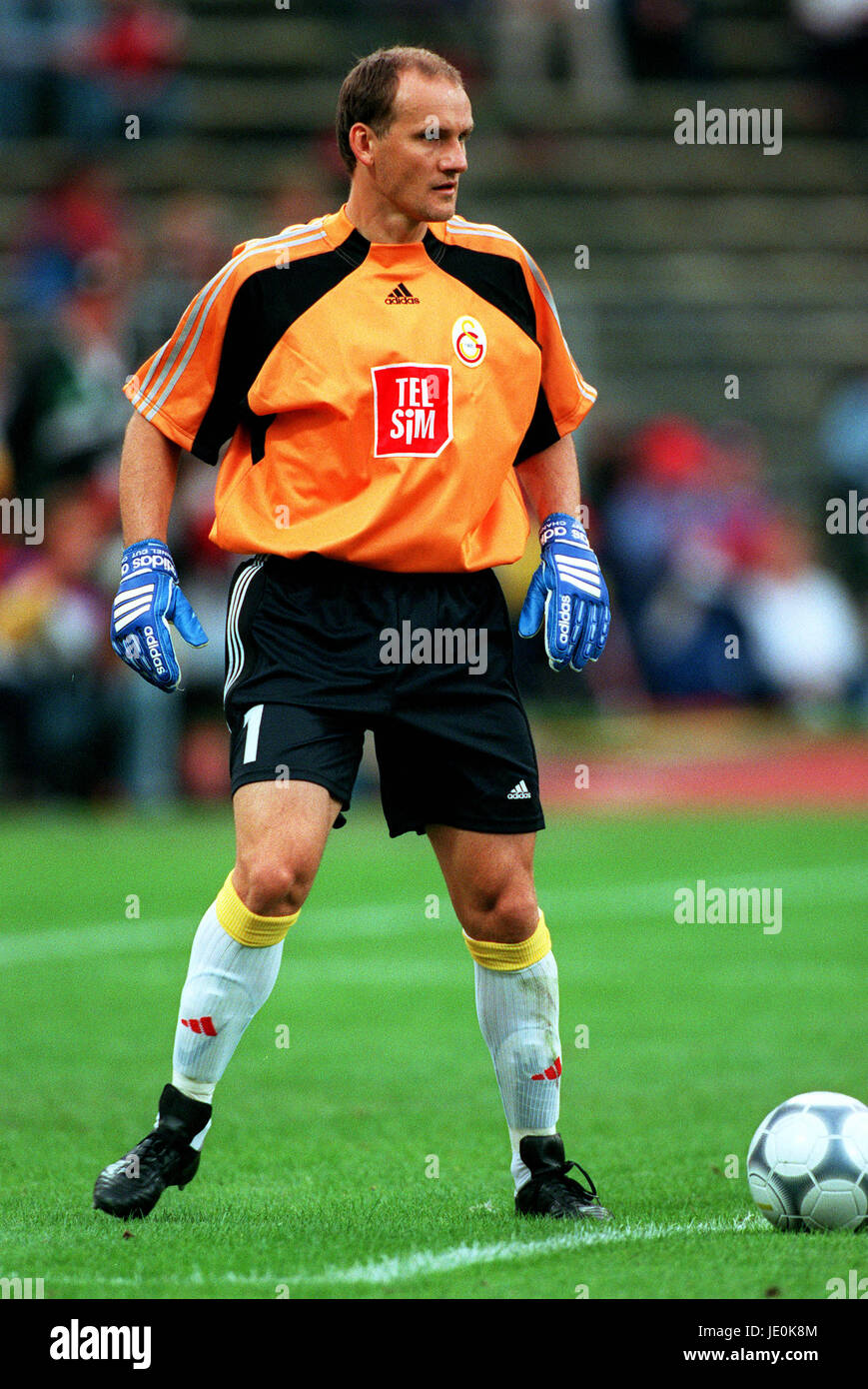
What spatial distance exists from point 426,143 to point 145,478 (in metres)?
1.01

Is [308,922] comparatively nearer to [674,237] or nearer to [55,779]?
[55,779]

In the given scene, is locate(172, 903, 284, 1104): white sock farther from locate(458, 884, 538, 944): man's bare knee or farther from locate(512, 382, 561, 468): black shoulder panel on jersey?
locate(512, 382, 561, 468): black shoulder panel on jersey

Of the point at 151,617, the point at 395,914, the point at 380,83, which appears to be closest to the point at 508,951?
the point at 151,617

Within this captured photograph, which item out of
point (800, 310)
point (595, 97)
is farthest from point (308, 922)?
point (595, 97)

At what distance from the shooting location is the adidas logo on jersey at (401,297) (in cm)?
486

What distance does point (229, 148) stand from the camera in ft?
64.3

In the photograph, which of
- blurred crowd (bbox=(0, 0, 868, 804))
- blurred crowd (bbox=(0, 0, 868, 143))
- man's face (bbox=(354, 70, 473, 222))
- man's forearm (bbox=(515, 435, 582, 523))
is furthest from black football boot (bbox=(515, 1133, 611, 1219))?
blurred crowd (bbox=(0, 0, 868, 143))

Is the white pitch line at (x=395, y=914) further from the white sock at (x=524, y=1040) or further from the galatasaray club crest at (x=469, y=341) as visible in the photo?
the galatasaray club crest at (x=469, y=341)

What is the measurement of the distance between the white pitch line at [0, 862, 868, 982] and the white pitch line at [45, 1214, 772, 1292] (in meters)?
4.55

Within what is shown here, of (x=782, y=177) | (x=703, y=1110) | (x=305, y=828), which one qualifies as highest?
(x=782, y=177)

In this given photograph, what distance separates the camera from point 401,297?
4.87 metres

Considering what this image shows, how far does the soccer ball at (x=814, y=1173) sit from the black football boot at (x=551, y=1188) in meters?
0.39

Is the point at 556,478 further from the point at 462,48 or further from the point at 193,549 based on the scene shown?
the point at 462,48
